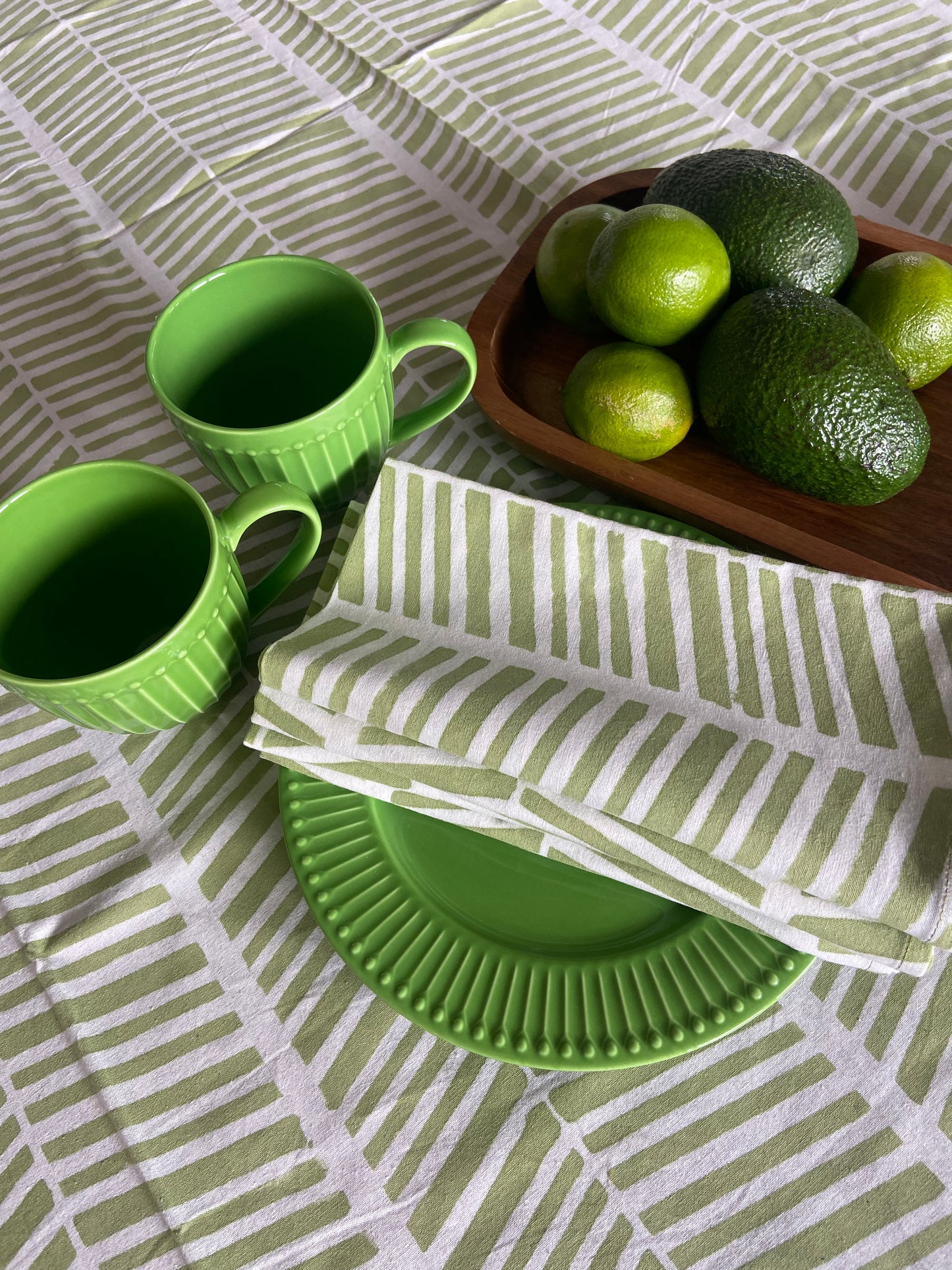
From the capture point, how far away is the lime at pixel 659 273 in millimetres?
423

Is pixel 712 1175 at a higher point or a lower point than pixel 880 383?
lower

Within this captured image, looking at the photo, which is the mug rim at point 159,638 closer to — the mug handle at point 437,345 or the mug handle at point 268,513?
the mug handle at point 268,513

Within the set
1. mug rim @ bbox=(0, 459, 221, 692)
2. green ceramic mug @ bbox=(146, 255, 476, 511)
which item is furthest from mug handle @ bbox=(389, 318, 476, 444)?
mug rim @ bbox=(0, 459, 221, 692)

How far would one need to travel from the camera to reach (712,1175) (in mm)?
318

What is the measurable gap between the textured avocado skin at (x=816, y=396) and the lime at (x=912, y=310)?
33 mm

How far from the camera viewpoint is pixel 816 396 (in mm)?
401

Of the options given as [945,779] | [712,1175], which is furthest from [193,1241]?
[945,779]

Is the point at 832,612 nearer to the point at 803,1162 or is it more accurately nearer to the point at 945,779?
the point at 945,779

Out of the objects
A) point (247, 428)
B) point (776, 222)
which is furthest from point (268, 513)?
point (776, 222)

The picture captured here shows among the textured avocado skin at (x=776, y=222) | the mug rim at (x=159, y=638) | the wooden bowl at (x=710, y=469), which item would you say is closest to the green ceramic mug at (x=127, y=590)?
the mug rim at (x=159, y=638)

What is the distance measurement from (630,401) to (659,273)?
61 mm

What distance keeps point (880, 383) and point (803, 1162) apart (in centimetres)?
33

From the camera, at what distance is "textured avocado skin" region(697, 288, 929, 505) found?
1.32 feet

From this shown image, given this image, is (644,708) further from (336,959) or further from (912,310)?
(912,310)
